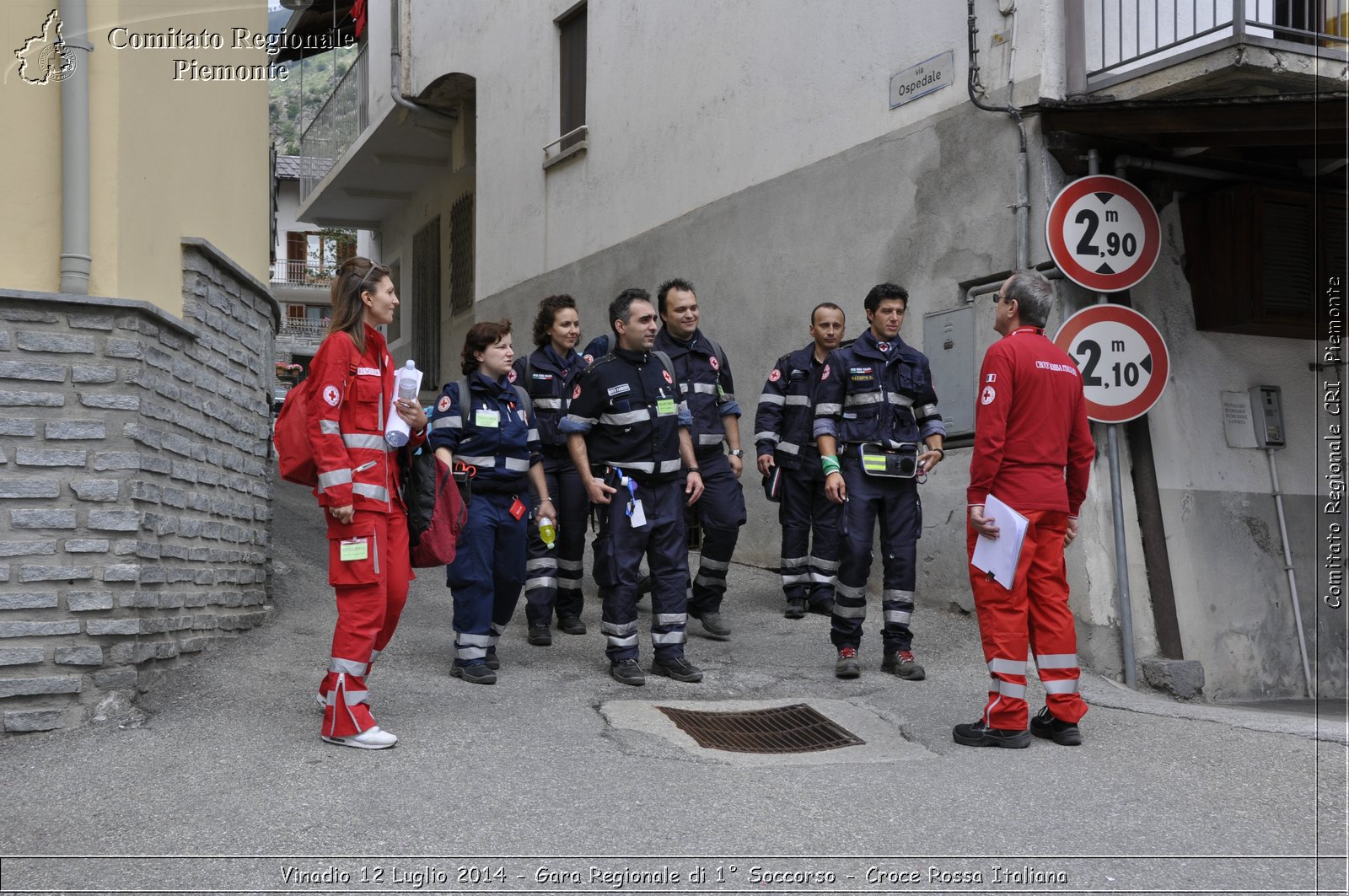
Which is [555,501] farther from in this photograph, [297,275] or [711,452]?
[297,275]

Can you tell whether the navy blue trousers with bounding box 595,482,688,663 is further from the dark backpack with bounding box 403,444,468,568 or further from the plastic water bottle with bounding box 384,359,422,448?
the plastic water bottle with bounding box 384,359,422,448

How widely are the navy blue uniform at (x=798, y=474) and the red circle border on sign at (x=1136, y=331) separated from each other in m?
1.82

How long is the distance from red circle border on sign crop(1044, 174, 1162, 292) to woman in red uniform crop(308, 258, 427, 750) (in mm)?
4115

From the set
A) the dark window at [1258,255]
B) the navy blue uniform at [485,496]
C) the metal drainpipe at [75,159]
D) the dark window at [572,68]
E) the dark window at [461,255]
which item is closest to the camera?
the metal drainpipe at [75,159]

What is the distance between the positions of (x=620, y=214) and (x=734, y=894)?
35.5ft

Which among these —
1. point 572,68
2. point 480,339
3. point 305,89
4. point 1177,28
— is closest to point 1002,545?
point 480,339

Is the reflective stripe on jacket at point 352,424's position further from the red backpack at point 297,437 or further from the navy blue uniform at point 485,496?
the navy blue uniform at point 485,496

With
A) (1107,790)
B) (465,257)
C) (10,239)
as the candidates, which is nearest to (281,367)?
(465,257)

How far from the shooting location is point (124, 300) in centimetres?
617

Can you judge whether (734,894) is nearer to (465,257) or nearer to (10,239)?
(10,239)

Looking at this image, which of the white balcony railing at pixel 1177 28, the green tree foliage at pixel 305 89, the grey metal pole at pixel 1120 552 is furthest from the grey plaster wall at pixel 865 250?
the green tree foliage at pixel 305 89

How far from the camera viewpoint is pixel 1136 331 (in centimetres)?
782

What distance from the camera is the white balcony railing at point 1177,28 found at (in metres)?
7.71

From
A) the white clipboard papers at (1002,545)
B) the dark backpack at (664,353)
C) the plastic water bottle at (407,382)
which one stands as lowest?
the white clipboard papers at (1002,545)
